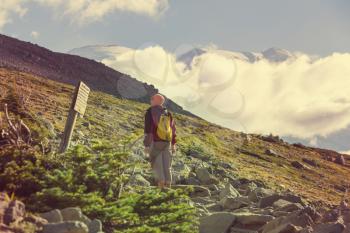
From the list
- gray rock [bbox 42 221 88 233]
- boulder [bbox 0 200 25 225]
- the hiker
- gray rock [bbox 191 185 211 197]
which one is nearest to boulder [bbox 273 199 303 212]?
gray rock [bbox 191 185 211 197]

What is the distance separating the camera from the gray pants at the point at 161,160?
11.7 meters

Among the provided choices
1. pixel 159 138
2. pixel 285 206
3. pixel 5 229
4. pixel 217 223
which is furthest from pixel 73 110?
pixel 5 229

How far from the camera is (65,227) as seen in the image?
6.38 metres

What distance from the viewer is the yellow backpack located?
11531mm

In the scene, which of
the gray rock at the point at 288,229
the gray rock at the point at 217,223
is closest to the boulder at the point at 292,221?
the gray rock at the point at 288,229

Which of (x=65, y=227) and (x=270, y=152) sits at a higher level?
(x=270, y=152)

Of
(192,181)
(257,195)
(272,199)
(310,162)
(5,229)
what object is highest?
(310,162)

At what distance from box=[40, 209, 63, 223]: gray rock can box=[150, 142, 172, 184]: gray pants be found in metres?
4.83

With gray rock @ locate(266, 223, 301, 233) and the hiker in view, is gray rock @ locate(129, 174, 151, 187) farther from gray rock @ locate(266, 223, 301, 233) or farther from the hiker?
gray rock @ locate(266, 223, 301, 233)

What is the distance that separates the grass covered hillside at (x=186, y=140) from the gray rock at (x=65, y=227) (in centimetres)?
335

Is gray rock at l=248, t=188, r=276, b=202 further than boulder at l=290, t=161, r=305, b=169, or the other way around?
boulder at l=290, t=161, r=305, b=169

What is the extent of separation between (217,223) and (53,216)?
15.5ft

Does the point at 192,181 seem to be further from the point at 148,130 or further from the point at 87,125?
the point at 87,125

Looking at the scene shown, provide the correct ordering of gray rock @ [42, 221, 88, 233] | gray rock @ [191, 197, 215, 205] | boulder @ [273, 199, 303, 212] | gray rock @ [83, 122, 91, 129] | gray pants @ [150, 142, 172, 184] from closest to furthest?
gray rock @ [42, 221, 88, 233]
gray pants @ [150, 142, 172, 184]
boulder @ [273, 199, 303, 212]
gray rock @ [191, 197, 215, 205]
gray rock @ [83, 122, 91, 129]
